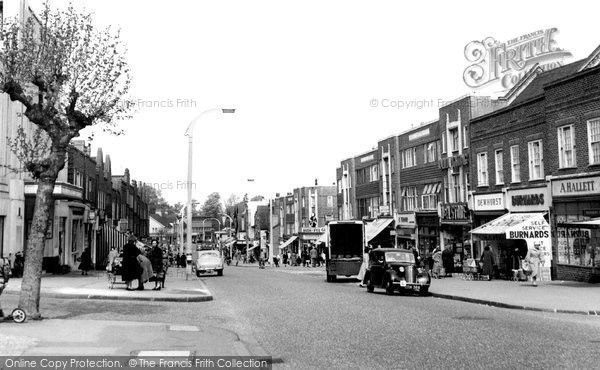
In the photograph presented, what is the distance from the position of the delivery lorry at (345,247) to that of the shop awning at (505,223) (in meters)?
5.63

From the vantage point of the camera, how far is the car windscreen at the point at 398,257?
80.4 ft

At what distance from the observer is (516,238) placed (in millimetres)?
29297

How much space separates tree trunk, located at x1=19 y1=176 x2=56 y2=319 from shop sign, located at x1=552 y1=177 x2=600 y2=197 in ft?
69.7

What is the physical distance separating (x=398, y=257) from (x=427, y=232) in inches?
857

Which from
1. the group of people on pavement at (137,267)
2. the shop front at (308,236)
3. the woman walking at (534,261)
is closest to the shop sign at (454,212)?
the woman walking at (534,261)

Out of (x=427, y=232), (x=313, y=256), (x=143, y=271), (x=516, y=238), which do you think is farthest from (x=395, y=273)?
(x=313, y=256)

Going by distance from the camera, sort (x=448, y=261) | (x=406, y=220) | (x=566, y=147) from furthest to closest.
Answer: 1. (x=406, y=220)
2. (x=448, y=261)
3. (x=566, y=147)

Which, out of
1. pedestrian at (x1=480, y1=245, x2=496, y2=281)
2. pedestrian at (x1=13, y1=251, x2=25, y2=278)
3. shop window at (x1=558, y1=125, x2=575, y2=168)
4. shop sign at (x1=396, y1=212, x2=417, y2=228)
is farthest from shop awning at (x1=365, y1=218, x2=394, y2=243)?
pedestrian at (x1=13, y1=251, x2=25, y2=278)

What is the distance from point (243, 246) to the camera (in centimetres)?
11419

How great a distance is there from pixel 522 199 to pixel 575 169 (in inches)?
180

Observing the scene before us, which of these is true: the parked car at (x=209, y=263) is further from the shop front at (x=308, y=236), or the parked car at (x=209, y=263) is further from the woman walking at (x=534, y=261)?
the shop front at (x=308, y=236)

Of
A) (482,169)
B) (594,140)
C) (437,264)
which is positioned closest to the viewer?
(594,140)

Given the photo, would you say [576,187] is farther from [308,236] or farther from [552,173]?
[308,236]

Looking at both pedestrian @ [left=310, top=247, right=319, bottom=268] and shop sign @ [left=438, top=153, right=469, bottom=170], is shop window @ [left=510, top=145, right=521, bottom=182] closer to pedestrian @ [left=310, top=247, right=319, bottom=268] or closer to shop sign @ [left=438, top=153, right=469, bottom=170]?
shop sign @ [left=438, top=153, right=469, bottom=170]
